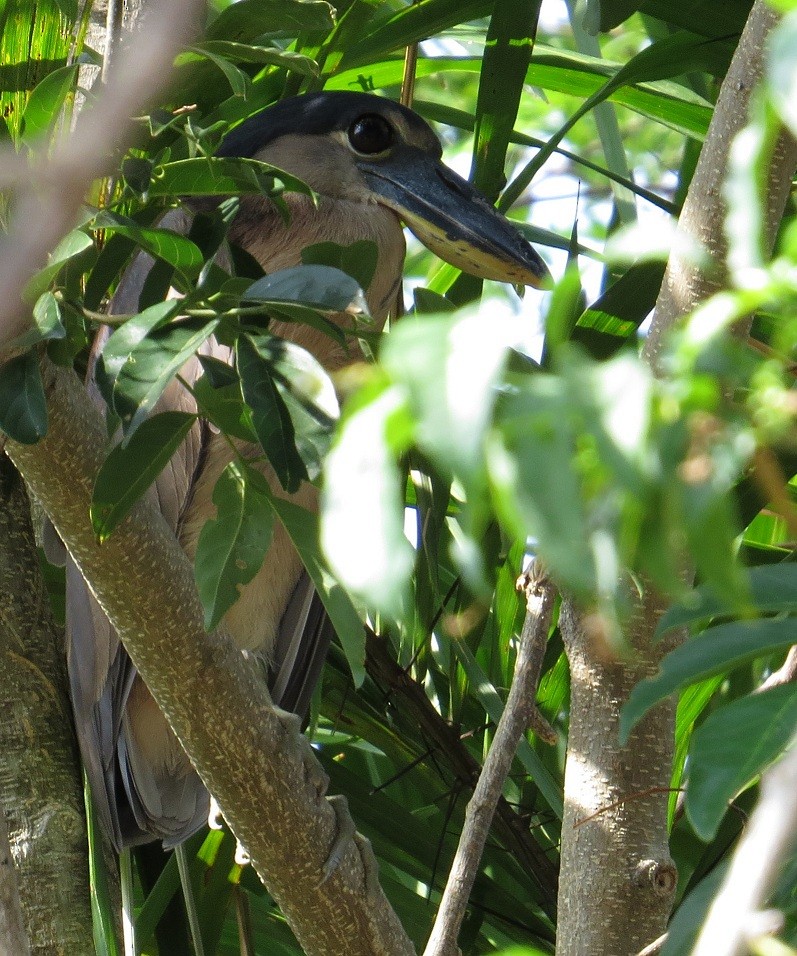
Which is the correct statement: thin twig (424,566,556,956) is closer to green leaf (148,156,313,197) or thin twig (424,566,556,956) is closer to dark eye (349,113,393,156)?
green leaf (148,156,313,197)

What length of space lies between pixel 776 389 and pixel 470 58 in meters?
1.67

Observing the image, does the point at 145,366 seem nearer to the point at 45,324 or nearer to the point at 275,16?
the point at 45,324

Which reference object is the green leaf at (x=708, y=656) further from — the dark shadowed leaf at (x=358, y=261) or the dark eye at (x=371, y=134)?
the dark eye at (x=371, y=134)

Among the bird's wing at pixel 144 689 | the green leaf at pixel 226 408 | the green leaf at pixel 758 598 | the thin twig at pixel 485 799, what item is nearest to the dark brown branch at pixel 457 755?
the bird's wing at pixel 144 689

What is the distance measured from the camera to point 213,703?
3.76ft

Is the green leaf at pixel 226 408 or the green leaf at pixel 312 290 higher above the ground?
the green leaf at pixel 312 290

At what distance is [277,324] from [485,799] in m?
0.87

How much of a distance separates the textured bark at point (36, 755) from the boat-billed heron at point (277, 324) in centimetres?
15

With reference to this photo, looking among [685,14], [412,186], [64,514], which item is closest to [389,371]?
[64,514]

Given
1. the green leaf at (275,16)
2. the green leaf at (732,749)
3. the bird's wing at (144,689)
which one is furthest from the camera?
the bird's wing at (144,689)

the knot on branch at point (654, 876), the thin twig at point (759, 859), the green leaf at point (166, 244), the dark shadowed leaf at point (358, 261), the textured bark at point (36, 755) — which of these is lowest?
the textured bark at point (36, 755)

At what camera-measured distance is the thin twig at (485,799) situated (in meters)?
1.03

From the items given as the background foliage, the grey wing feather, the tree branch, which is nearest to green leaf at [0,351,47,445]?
the background foliage

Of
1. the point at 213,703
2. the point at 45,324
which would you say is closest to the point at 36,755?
the point at 213,703
